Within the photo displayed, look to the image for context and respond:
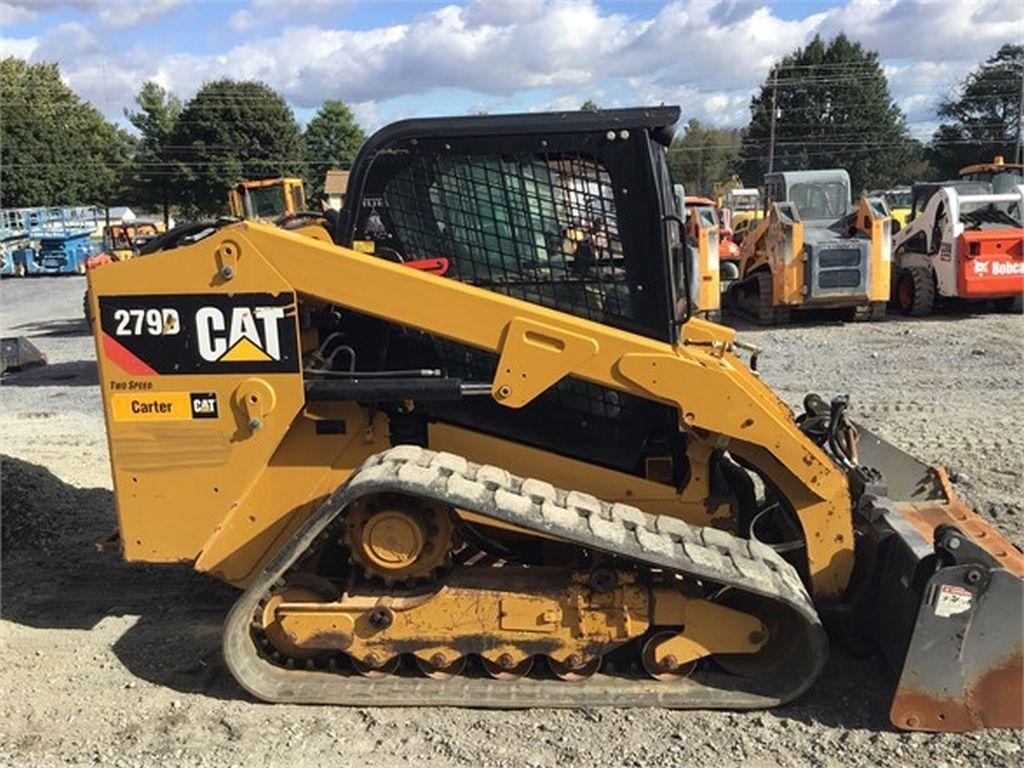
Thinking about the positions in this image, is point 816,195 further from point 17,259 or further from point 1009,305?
point 17,259

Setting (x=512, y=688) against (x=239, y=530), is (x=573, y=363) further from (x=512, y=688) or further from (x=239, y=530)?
(x=239, y=530)

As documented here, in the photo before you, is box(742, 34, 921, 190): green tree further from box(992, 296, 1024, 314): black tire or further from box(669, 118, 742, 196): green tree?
box(992, 296, 1024, 314): black tire

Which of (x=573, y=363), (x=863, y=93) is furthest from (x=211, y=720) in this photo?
(x=863, y=93)

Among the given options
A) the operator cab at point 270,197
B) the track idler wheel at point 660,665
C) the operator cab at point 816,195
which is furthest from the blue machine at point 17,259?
the track idler wheel at point 660,665

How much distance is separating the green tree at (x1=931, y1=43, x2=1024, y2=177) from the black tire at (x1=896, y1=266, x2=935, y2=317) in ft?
145

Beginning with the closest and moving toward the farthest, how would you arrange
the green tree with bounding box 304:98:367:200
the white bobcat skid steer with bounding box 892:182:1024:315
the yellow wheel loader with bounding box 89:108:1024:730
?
the yellow wheel loader with bounding box 89:108:1024:730, the white bobcat skid steer with bounding box 892:182:1024:315, the green tree with bounding box 304:98:367:200

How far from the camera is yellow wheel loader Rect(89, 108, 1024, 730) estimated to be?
11.2ft

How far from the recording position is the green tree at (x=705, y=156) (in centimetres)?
6919

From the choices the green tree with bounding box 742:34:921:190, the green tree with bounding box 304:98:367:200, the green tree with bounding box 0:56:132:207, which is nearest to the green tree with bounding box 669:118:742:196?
the green tree with bounding box 742:34:921:190

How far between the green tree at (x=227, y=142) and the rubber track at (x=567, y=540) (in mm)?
42185

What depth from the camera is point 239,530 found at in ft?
12.1

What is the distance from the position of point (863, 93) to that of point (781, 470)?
6485 centimetres

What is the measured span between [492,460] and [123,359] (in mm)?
1500

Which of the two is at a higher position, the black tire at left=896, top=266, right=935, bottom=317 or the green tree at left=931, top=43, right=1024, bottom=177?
the green tree at left=931, top=43, right=1024, bottom=177
